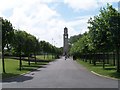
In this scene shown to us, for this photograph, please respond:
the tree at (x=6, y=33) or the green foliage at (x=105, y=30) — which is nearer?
the green foliage at (x=105, y=30)

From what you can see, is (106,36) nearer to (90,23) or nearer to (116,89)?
(90,23)

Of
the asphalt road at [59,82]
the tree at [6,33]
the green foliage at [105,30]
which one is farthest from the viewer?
the tree at [6,33]

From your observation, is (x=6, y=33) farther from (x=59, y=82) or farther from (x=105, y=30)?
(x=59, y=82)

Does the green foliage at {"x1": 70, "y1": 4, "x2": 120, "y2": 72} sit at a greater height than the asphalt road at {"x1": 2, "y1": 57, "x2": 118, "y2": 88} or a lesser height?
greater

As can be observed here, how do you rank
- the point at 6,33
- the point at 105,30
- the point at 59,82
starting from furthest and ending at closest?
the point at 6,33
the point at 105,30
the point at 59,82

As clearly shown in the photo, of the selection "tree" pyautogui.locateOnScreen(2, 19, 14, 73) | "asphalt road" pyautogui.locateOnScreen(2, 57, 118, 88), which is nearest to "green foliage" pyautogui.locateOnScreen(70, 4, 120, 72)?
"asphalt road" pyautogui.locateOnScreen(2, 57, 118, 88)

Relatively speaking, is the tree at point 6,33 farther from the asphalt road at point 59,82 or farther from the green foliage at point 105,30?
the green foliage at point 105,30

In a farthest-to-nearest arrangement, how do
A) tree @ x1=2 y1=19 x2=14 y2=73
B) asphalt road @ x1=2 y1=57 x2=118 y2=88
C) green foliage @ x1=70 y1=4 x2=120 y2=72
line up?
tree @ x1=2 y1=19 x2=14 y2=73 < green foliage @ x1=70 y1=4 x2=120 y2=72 < asphalt road @ x1=2 y1=57 x2=118 y2=88

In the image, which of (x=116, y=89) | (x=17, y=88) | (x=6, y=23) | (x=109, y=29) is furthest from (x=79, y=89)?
(x=6, y=23)

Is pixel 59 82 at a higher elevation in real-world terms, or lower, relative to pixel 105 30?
lower

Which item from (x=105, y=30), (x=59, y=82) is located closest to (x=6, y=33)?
(x=105, y=30)

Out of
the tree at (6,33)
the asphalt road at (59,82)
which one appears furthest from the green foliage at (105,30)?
the tree at (6,33)

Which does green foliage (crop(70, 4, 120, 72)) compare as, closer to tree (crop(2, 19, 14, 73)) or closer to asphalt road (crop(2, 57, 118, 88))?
asphalt road (crop(2, 57, 118, 88))

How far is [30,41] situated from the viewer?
172ft
